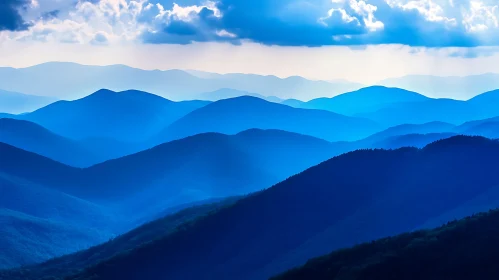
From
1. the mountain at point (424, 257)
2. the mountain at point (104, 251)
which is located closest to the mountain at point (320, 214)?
the mountain at point (104, 251)

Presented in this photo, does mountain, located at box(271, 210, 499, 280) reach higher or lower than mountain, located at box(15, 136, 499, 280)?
lower

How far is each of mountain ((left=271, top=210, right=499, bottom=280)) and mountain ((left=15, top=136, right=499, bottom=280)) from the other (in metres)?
22.0

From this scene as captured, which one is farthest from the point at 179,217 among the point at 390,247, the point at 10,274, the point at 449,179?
the point at 390,247

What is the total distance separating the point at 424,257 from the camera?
60.0 m

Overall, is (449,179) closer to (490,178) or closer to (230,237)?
(490,178)

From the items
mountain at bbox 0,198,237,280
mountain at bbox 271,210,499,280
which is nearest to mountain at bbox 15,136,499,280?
mountain at bbox 0,198,237,280

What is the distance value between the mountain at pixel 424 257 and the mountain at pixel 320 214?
22.0 meters

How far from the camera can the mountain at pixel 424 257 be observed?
5600 centimetres

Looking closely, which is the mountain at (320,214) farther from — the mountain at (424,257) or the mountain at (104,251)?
the mountain at (424,257)

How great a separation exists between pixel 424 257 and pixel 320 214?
46020mm

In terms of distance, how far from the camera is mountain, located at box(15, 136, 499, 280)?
9534cm

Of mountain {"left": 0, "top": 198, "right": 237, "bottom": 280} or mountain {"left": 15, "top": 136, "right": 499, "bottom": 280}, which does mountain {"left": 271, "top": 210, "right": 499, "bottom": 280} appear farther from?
mountain {"left": 0, "top": 198, "right": 237, "bottom": 280}

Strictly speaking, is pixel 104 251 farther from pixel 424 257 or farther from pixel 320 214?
pixel 424 257

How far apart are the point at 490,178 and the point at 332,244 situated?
2937cm
